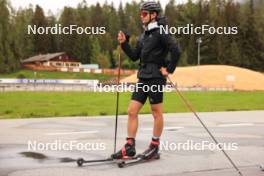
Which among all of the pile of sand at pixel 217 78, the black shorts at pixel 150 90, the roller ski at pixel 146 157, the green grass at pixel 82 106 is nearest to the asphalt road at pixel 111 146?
the roller ski at pixel 146 157

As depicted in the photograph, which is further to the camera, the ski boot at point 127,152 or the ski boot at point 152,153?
the ski boot at point 152,153

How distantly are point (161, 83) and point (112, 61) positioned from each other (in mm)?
111728

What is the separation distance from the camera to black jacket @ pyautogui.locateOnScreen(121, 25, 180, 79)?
19.5ft

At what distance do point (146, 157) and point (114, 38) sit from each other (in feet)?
372

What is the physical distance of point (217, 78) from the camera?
2916 inches

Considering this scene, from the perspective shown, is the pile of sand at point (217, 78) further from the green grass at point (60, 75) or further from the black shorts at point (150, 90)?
the black shorts at point (150, 90)

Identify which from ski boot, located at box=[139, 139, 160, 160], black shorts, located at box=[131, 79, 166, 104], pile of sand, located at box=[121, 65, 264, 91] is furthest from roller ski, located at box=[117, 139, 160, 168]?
pile of sand, located at box=[121, 65, 264, 91]

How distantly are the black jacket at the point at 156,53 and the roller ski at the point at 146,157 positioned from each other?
0.90 m

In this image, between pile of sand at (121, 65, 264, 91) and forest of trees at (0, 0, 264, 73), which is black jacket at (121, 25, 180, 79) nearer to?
pile of sand at (121, 65, 264, 91)

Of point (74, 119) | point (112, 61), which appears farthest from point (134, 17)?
point (74, 119)

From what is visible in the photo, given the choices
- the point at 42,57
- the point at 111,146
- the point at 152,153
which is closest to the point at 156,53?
the point at 152,153

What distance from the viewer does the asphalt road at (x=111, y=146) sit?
5.32 metres

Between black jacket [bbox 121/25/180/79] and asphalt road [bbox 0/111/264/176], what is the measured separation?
111cm

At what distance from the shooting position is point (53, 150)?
261 inches
